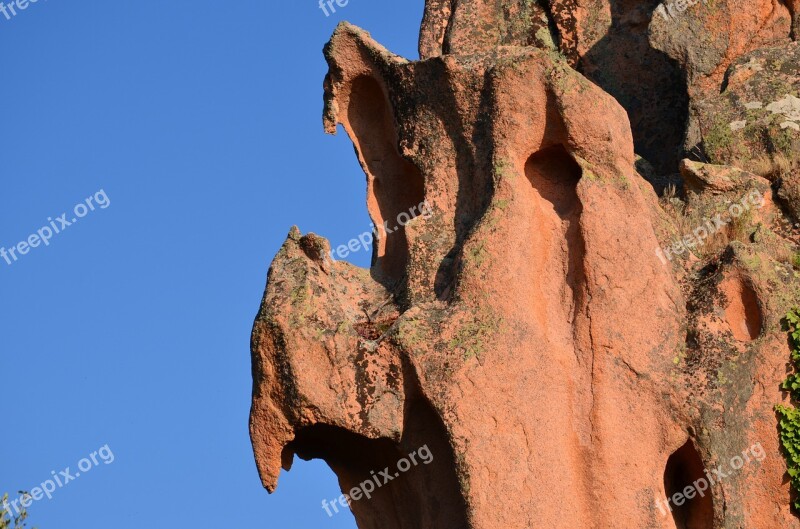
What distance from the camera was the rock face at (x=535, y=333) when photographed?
14.4 metres

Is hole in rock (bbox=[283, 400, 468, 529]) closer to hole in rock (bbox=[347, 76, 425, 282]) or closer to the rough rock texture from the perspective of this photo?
hole in rock (bbox=[347, 76, 425, 282])

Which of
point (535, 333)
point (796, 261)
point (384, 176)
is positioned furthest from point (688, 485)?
point (384, 176)

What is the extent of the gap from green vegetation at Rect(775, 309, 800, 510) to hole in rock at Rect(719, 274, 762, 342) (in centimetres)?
42

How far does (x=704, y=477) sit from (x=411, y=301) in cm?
339

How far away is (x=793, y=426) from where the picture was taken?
1491 cm

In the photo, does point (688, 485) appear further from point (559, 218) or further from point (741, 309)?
point (559, 218)

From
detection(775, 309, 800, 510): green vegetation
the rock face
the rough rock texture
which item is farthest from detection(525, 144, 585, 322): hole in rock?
the rough rock texture

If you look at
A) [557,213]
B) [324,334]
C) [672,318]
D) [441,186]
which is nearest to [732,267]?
[672,318]

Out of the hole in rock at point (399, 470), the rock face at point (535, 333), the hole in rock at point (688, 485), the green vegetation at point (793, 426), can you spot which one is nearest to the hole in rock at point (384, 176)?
the rock face at point (535, 333)

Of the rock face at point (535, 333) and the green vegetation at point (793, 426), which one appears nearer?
the rock face at point (535, 333)

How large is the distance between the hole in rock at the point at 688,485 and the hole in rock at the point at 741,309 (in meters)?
1.32

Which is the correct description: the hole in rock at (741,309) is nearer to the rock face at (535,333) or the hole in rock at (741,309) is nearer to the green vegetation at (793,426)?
the rock face at (535,333)

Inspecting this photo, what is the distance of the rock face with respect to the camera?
566 inches

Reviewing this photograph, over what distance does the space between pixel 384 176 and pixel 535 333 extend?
139 inches
